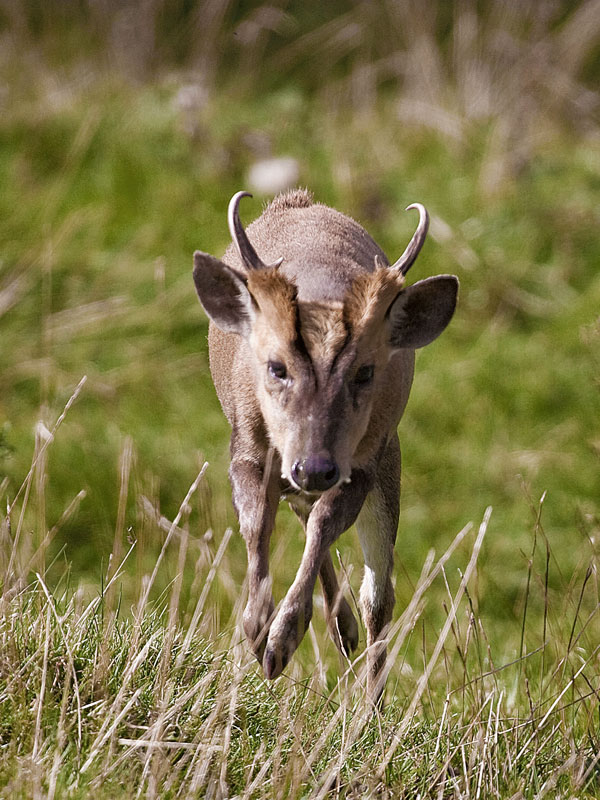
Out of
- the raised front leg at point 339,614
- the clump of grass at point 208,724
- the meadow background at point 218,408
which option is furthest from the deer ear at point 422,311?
the raised front leg at point 339,614

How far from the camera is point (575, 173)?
39.2ft

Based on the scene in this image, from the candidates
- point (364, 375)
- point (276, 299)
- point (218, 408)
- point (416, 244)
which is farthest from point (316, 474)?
point (218, 408)

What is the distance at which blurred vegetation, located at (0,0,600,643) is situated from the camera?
365 inches

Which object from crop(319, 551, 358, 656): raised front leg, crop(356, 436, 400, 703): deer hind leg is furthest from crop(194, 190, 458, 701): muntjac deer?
crop(356, 436, 400, 703): deer hind leg

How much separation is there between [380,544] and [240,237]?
157cm

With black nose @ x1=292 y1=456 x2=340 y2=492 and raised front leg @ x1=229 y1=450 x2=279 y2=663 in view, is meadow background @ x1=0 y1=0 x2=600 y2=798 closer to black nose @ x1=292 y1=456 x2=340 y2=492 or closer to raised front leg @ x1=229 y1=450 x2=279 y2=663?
raised front leg @ x1=229 y1=450 x2=279 y2=663

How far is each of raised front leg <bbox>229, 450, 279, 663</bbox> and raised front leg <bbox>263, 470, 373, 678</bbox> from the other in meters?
0.06

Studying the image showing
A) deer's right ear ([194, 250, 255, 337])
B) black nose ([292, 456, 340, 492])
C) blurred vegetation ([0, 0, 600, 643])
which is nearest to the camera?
black nose ([292, 456, 340, 492])

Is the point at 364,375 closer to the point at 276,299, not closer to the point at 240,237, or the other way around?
the point at 276,299

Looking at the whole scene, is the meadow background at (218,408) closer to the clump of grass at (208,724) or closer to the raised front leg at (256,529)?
the clump of grass at (208,724)

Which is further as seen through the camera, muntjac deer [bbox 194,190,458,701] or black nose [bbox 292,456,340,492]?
muntjac deer [bbox 194,190,458,701]

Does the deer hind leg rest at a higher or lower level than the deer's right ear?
lower

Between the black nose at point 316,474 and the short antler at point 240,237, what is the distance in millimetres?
688

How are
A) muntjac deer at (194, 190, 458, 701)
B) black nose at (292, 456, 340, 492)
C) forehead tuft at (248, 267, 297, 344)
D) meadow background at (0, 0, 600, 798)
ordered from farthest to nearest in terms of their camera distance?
meadow background at (0, 0, 600, 798) < forehead tuft at (248, 267, 297, 344) < muntjac deer at (194, 190, 458, 701) < black nose at (292, 456, 340, 492)
